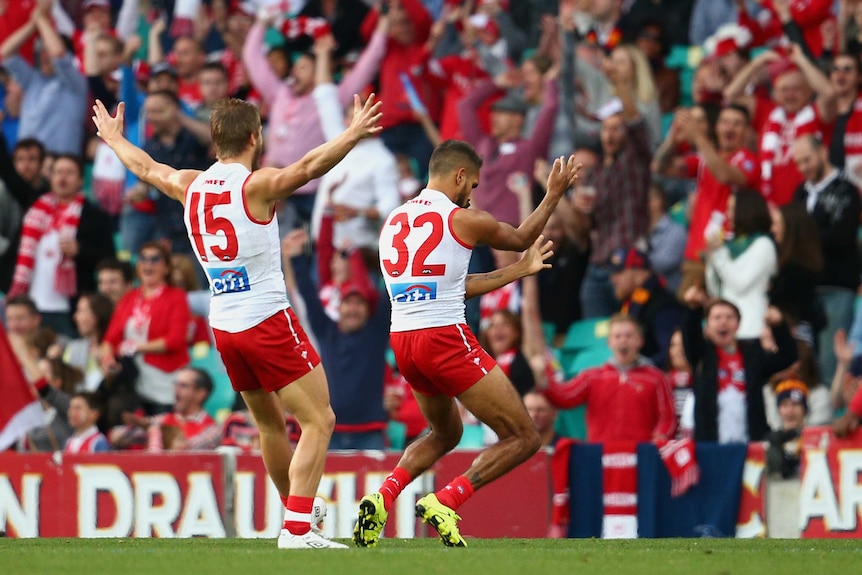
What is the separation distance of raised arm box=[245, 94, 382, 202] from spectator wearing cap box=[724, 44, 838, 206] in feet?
24.1

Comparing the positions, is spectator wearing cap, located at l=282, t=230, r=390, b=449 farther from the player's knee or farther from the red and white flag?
the player's knee

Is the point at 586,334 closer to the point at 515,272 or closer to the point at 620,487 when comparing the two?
the point at 620,487

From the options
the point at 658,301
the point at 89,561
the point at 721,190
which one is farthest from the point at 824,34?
the point at 89,561

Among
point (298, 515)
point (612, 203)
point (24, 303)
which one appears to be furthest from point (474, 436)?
point (298, 515)

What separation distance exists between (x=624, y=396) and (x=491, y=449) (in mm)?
3860

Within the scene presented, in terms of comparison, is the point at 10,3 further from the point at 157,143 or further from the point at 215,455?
the point at 215,455

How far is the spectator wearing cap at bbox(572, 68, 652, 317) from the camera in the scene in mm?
15977

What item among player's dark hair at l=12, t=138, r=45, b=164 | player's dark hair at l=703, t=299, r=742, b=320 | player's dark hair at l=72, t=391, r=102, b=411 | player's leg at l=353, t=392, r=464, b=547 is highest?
player's dark hair at l=12, t=138, r=45, b=164

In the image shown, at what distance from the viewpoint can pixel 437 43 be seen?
18281 mm

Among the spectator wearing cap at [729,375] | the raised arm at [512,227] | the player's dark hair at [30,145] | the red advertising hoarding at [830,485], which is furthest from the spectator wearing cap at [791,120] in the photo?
the player's dark hair at [30,145]

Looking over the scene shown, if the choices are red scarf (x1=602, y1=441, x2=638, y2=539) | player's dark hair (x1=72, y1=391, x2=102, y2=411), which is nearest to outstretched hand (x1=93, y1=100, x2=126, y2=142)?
red scarf (x1=602, y1=441, x2=638, y2=539)

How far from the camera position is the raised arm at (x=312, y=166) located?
28.8ft

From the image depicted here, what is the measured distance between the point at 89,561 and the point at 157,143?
32.1 ft

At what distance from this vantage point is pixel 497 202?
16438mm
